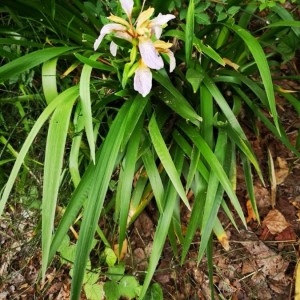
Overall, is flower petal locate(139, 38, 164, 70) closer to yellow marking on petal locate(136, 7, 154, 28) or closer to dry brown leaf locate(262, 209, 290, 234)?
yellow marking on petal locate(136, 7, 154, 28)

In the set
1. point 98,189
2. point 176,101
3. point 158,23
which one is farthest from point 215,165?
point 158,23

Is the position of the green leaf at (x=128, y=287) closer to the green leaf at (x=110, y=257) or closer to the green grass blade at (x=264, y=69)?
the green leaf at (x=110, y=257)

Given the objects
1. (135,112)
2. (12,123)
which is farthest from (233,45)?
(12,123)

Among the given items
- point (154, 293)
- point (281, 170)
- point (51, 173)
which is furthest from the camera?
point (281, 170)

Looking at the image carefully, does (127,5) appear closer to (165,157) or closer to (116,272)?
(165,157)

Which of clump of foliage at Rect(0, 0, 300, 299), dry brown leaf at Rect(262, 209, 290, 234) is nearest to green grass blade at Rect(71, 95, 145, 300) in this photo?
clump of foliage at Rect(0, 0, 300, 299)

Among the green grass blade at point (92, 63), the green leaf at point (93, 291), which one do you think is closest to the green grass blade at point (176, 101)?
the green grass blade at point (92, 63)
